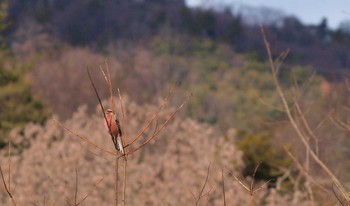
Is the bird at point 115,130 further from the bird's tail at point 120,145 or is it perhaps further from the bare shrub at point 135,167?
the bare shrub at point 135,167

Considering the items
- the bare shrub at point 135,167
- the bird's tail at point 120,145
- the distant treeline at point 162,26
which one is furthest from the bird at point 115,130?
the distant treeline at point 162,26

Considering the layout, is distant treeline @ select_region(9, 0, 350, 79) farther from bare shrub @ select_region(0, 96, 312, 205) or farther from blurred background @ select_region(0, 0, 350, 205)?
bare shrub @ select_region(0, 96, 312, 205)

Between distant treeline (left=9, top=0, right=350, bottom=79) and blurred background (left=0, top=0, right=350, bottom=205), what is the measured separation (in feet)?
0.49

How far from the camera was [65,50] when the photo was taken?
56375mm

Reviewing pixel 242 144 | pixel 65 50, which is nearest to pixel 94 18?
pixel 65 50

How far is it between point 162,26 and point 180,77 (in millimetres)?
19549

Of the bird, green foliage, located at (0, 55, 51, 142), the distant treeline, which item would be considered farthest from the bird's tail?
the distant treeline

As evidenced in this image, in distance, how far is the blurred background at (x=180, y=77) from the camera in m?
14.4

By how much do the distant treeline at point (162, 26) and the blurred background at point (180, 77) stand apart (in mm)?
149

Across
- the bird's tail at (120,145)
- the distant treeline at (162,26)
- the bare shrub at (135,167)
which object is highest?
the distant treeline at (162,26)

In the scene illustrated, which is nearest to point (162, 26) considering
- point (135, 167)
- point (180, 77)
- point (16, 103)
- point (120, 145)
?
point (180, 77)

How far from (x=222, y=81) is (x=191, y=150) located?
135 feet

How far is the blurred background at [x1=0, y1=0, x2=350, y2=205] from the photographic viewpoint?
1441 cm

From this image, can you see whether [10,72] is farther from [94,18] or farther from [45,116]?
[94,18]
